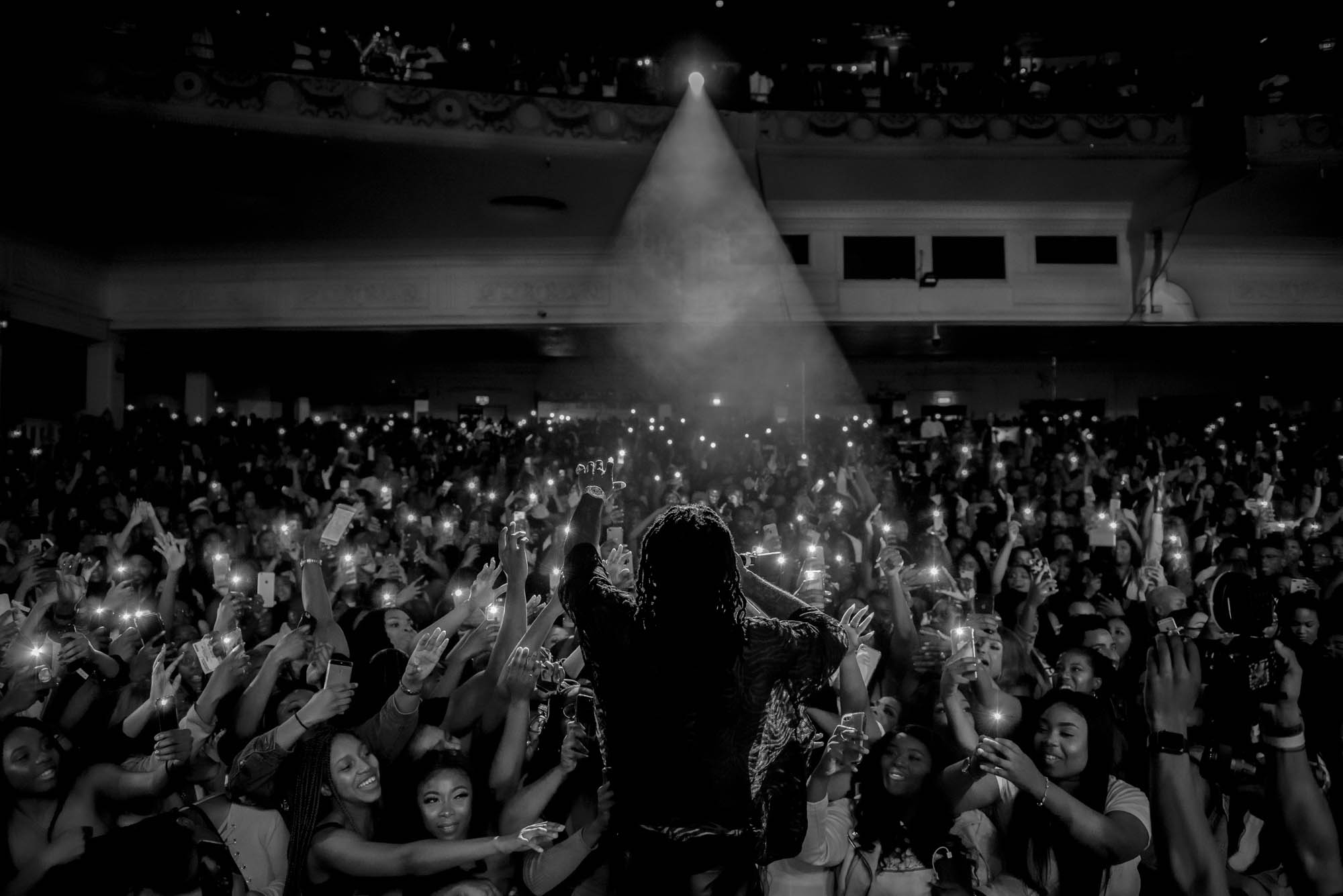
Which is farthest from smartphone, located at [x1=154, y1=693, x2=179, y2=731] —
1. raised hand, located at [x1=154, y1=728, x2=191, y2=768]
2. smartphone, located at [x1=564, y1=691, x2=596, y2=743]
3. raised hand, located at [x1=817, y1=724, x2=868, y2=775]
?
raised hand, located at [x1=817, y1=724, x2=868, y2=775]

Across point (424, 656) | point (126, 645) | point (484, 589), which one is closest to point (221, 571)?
point (126, 645)

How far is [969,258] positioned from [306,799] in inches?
552

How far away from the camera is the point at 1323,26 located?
1245cm

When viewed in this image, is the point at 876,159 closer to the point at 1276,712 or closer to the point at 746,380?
the point at 746,380

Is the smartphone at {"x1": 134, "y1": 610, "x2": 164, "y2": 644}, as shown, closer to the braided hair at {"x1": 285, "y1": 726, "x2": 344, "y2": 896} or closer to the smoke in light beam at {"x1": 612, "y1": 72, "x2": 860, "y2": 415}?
the braided hair at {"x1": 285, "y1": 726, "x2": 344, "y2": 896}

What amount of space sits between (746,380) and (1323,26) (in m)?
9.66

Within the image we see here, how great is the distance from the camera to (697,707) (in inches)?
69.1

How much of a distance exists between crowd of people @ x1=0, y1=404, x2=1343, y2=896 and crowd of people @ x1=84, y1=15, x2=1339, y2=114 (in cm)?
816

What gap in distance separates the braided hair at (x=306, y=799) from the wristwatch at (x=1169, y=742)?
208 centimetres

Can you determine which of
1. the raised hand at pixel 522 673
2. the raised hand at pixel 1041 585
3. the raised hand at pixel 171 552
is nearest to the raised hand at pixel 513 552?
the raised hand at pixel 522 673

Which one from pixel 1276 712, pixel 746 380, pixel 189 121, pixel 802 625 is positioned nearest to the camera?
pixel 802 625

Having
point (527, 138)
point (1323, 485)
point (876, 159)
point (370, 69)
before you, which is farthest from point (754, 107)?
point (1323, 485)

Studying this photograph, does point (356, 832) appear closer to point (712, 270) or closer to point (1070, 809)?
point (1070, 809)

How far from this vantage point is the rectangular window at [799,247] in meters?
14.7
